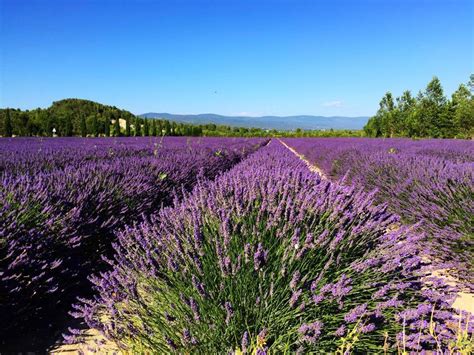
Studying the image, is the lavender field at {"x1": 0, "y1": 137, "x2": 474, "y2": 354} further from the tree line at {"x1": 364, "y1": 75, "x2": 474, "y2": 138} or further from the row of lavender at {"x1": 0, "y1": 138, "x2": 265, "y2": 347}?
the tree line at {"x1": 364, "y1": 75, "x2": 474, "y2": 138}

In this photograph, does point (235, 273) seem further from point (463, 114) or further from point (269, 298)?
point (463, 114)

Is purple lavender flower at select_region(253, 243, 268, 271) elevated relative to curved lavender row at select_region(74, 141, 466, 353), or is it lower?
elevated

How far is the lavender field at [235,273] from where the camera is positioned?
1.43 m

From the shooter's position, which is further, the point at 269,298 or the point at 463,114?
the point at 463,114

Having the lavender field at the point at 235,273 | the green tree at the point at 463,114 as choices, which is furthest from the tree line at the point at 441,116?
the lavender field at the point at 235,273

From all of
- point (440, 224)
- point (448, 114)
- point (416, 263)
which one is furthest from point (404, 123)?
point (416, 263)

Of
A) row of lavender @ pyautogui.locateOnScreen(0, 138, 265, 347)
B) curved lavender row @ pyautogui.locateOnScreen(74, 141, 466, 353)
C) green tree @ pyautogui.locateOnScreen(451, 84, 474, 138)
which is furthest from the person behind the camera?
green tree @ pyautogui.locateOnScreen(451, 84, 474, 138)

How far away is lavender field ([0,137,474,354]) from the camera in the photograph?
143cm

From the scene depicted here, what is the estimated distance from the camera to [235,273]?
1.48 metres

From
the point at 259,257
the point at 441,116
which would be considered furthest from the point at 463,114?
the point at 259,257

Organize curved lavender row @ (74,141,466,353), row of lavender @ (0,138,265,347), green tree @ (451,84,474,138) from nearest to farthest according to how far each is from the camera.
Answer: curved lavender row @ (74,141,466,353) < row of lavender @ (0,138,265,347) < green tree @ (451,84,474,138)

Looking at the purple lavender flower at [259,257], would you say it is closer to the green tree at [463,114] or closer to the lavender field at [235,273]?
the lavender field at [235,273]

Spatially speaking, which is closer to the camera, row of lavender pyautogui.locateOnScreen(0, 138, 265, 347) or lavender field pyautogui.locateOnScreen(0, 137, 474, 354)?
lavender field pyautogui.locateOnScreen(0, 137, 474, 354)

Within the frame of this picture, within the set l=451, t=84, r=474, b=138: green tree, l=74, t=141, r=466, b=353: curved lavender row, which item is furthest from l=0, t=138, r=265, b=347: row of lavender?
l=451, t=84, r=474, b=138: green tree
